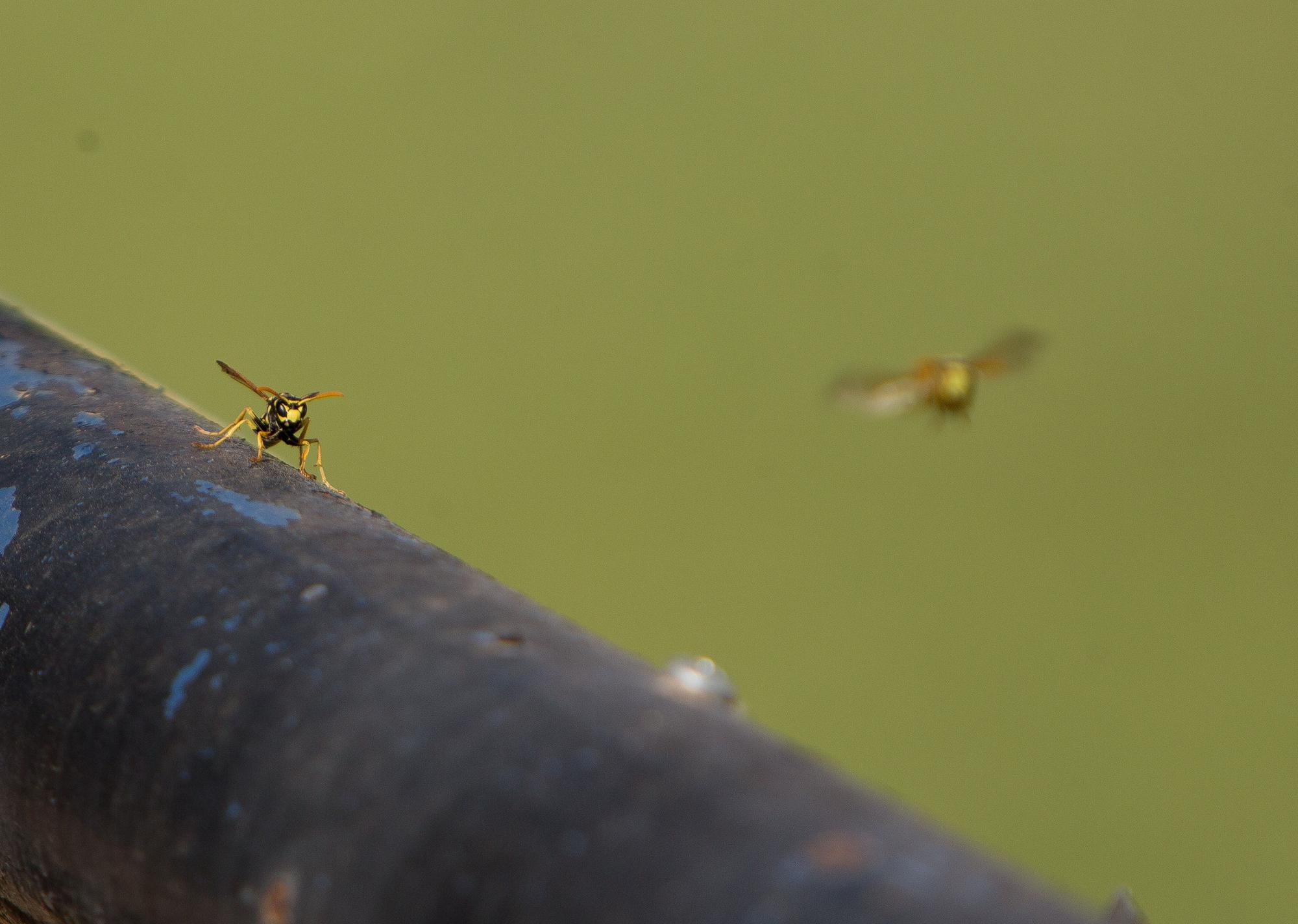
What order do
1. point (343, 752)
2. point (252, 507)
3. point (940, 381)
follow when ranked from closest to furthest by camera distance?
point (343, 752)
point (252, 507)
point (940, 381)

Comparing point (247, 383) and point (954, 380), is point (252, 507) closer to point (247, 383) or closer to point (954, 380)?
point (247, 383)

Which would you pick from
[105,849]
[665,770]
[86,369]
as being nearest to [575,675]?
[665,770]

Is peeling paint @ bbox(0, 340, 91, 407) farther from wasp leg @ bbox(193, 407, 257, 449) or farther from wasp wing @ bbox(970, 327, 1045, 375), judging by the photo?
wasp wing @ bbox(970, 327, 1045, 375)

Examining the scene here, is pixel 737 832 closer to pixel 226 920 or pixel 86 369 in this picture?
pixel 226 920

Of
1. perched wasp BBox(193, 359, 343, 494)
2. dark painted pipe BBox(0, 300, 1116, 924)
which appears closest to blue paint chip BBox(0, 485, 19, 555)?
dark painted pipe BBox(0, 300, 1116, 924)

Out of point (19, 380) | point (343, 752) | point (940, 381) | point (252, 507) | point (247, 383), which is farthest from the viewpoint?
point (940, 381)

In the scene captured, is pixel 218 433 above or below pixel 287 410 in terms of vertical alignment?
below

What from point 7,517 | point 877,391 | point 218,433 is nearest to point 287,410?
point 218,433
